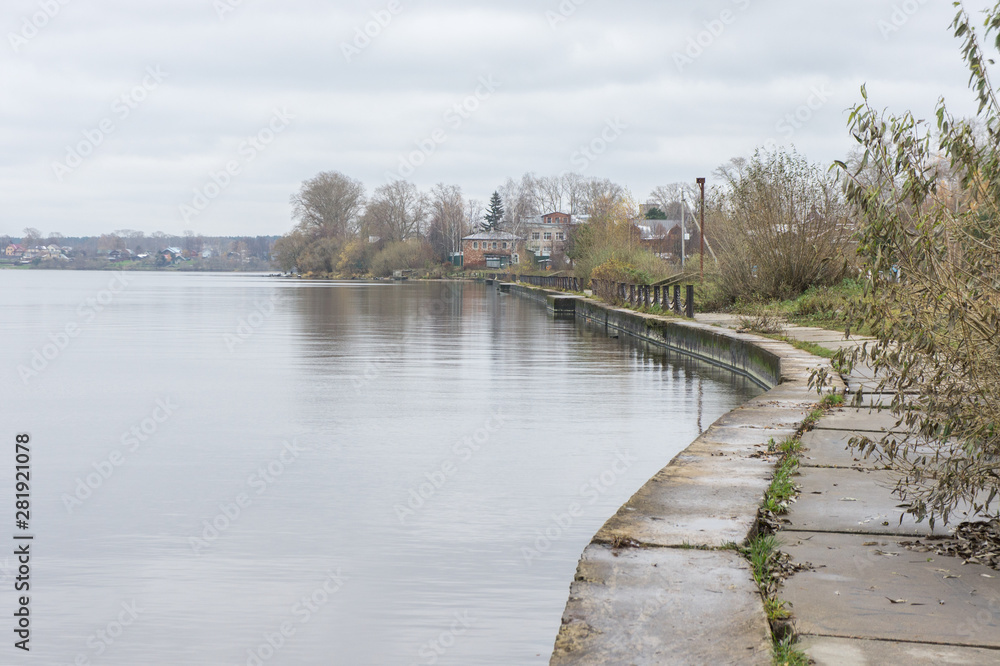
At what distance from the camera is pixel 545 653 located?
4766 millimetres

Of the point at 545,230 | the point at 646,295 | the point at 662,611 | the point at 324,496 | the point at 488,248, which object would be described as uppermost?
the point at 545,230

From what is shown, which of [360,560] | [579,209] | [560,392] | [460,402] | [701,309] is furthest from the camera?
[579,209]

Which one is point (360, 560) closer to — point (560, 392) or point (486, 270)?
point (560, 392)

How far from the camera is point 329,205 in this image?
118062mm

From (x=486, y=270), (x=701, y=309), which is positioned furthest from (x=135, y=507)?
(x=486, y=270)

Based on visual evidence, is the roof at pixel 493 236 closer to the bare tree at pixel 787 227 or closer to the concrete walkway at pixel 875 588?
the bare tree at pixel 787 227

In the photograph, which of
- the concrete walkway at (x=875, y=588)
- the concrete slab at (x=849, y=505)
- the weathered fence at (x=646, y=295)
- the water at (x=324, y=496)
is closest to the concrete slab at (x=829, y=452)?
the concrete slab at (x=849, y=505)

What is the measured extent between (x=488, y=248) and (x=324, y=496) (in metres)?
130

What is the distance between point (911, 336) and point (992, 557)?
1.06m

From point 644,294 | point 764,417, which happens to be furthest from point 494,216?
point 764,417

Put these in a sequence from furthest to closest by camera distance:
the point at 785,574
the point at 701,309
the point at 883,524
Result: the point at 701,309
the point at 883,524
the point at 785,574

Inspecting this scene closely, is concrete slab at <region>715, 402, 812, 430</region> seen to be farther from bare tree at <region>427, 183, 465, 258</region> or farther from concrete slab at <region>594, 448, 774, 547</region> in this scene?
bare tree at <region>427, 183, 465, 258</region>

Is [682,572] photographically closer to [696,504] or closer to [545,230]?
[696,504]

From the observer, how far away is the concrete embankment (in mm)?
3529
